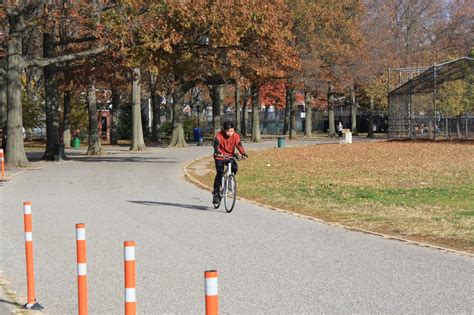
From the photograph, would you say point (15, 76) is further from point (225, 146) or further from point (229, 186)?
point (229, 186)

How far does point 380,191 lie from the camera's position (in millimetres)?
18953

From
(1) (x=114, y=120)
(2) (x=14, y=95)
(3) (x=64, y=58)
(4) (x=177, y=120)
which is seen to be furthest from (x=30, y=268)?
(1) (x=114, y=120)

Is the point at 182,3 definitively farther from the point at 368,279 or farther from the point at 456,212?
the point at 368,279

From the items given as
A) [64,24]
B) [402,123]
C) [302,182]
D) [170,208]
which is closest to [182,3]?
[64,24]

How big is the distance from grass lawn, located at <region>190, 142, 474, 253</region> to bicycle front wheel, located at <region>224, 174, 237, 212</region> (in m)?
1.43

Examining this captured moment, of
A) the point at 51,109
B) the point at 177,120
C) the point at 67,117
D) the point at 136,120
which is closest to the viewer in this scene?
the point at 51,109

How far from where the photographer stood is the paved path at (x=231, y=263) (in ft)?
24.1

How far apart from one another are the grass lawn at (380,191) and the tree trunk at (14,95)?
7.92m

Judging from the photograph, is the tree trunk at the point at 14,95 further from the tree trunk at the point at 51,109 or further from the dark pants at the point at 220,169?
the dark pants at the point at 220,169

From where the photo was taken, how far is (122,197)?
1855 centimetres

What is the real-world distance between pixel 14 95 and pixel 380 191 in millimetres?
17233

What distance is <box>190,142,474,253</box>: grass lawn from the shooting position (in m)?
12.6

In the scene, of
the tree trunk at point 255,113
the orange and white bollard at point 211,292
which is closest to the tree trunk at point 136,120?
the tree trunk at point 255,113

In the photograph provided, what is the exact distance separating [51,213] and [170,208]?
247 cm
